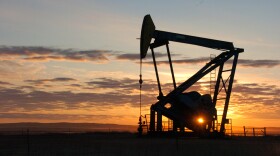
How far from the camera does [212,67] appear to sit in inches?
1384

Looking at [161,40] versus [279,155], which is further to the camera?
[161,40]

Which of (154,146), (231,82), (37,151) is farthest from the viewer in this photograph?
(231,82)

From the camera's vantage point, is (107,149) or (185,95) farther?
(185,95)

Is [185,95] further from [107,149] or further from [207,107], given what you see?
[107,149]

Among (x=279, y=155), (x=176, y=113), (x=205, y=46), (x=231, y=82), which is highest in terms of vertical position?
(x=205, y=46)

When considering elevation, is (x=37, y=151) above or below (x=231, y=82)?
below

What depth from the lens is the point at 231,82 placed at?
35.7m

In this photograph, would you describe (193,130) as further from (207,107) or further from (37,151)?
(37,151)

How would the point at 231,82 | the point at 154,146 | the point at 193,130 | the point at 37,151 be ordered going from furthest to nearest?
the point at 231,82 → the point at 193,130 → the point at 154,146 → the point at 37,151

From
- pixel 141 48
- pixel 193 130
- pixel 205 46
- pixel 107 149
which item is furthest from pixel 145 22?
pixel 107 149

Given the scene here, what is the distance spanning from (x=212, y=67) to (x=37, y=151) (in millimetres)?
16965

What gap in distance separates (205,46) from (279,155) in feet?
45.7

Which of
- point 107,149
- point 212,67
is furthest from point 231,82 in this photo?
point 107,149

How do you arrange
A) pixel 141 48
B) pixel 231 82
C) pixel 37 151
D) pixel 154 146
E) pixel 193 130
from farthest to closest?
pixel 231 82 → pixel 193 130 → pixel 141 48 → pixel 154 146 → pixel 37 151
